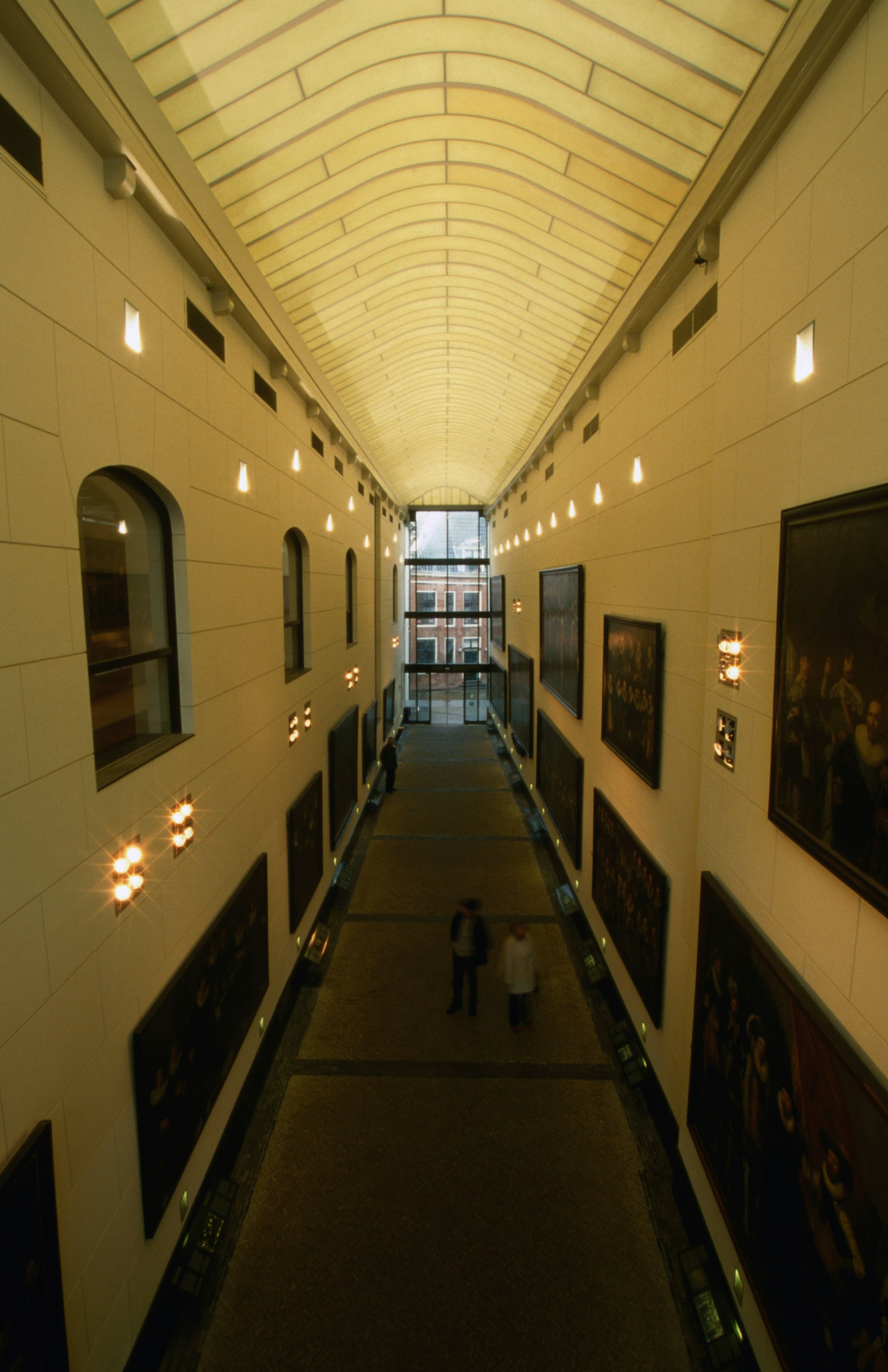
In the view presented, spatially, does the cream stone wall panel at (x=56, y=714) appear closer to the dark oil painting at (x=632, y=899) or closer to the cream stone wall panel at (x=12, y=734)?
the cream stone wall panel at (x=12, y=734)

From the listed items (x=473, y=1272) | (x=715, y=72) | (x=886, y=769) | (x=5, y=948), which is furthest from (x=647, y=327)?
(x=473, y=1272)

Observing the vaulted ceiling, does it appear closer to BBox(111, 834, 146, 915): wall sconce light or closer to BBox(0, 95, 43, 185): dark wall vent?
BBox(0, 95, 43, 185): dark wall vent

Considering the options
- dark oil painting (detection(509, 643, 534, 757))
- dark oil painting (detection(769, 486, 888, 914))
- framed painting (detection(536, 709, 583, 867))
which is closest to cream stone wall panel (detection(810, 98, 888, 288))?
dark oil painting (detection(769, 486, 888, 914))

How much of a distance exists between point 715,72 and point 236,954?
6780 millimetres

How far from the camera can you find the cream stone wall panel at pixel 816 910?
2.70 metres

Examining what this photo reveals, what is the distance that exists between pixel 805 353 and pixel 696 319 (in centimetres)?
189

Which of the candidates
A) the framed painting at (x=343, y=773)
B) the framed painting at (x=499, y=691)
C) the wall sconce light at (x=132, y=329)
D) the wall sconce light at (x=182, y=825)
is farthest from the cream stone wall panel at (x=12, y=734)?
the framed painting at (x=499, y=691)

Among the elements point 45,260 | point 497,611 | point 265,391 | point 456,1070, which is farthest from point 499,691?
point 45,260

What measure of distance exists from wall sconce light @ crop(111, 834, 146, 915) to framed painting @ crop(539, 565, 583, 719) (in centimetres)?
602

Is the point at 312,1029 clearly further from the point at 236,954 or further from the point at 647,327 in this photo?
the point at 647,327

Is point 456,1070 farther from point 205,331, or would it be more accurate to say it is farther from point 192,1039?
point 205,331

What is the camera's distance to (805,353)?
120 inches

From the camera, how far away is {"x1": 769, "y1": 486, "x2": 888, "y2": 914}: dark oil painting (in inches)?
92.1

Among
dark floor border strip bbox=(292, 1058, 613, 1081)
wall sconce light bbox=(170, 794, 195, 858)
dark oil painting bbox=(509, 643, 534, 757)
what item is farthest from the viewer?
dark oil painting bbox=(509, 643, 534, 757)
